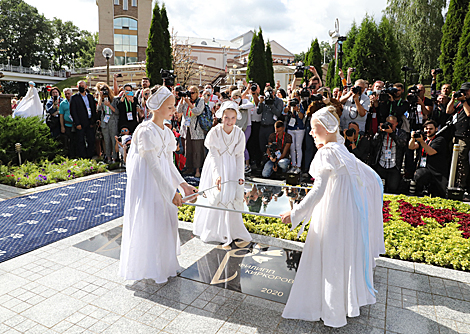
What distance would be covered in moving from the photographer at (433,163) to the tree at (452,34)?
825cm

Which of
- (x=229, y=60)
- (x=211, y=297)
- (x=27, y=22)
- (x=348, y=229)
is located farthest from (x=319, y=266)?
(x=27, y=22)

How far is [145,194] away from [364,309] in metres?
2.58

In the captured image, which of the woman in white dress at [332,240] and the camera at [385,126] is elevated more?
the camera at [385,126]

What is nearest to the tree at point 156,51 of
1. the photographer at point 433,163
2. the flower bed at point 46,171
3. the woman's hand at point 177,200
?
the flower bed at point 46,171

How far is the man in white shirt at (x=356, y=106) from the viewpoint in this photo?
839 centimetres

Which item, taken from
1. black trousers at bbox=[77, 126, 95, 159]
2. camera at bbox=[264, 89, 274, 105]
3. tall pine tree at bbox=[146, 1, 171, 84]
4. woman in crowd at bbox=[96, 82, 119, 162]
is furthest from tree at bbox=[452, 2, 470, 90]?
tall pine tree at bbox=[146, 1, 171, 84]

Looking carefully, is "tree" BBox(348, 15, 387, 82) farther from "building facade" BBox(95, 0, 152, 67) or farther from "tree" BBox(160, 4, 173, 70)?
"building facade" BBox(95, 0, 152, 67)

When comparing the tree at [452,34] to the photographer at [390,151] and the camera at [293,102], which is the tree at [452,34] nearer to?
the photographer at [390,151]

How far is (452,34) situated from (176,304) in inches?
644

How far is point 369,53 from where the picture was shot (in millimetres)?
17281

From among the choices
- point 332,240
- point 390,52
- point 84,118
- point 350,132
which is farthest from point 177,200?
point 390,52

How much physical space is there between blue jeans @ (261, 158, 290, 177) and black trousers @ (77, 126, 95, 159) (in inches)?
232

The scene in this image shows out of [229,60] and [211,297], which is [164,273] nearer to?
[211,297]

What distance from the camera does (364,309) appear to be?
3432mm
